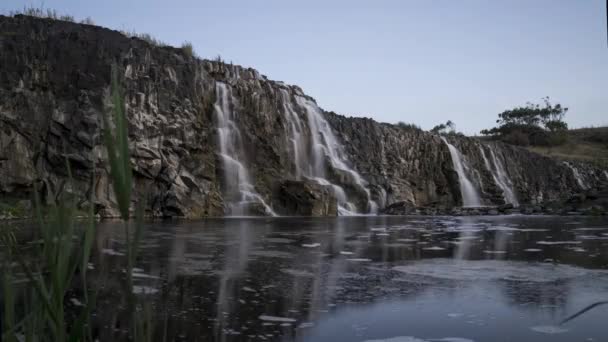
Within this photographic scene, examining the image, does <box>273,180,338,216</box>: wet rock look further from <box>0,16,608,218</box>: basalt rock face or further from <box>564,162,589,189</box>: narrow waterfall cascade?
<box>564,162,589,189</box>: narrow waterfall cascade

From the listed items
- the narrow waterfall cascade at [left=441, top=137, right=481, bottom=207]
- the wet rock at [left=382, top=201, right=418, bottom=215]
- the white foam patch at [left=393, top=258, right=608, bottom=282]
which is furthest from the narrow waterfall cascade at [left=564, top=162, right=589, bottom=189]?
the white foam patch at [left=393, top=258, right=608, bottom=282]

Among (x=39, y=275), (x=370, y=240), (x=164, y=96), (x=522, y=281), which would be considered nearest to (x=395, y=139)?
(x=164, y=96)

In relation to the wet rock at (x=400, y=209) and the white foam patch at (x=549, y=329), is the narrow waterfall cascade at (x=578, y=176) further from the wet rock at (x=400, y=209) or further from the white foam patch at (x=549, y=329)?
the white foam patch at (x=549, y=329)

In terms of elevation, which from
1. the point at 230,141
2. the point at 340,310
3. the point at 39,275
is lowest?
the point at 340,310

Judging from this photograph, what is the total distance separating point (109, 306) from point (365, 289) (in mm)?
1770

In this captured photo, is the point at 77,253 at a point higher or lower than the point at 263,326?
higher

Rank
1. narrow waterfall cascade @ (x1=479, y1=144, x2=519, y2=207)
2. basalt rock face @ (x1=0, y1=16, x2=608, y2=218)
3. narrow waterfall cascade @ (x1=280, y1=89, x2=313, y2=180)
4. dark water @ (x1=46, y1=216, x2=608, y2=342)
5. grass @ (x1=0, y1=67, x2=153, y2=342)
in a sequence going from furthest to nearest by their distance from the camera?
narrow waterfall cascade @ (x1=479, y1=144, x2=519, y2=207) → narrow waterfall cascade @ (x1=280, y1=89, x2=313, y2=180) → basalt rock face @ (x1=0, y1=16, x2=608, y2=218) → dark water @ (x1=46, y1=216, x2=608, y2=342) → grass @ (x1=0, y1=67, x2=153, y2=342)

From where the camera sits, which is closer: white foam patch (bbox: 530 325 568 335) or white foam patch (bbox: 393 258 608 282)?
white foam patch (bbox: 530 325 568 335)

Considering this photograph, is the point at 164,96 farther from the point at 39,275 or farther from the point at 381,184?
the point at 39,275

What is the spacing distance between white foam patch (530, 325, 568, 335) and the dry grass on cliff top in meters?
43.3

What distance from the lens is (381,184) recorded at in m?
24.2

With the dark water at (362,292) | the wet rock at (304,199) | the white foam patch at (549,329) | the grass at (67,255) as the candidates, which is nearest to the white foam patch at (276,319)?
the dark water at (362,292)

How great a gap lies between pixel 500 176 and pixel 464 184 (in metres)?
4.54

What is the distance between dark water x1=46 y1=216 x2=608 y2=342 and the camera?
8.78ft
